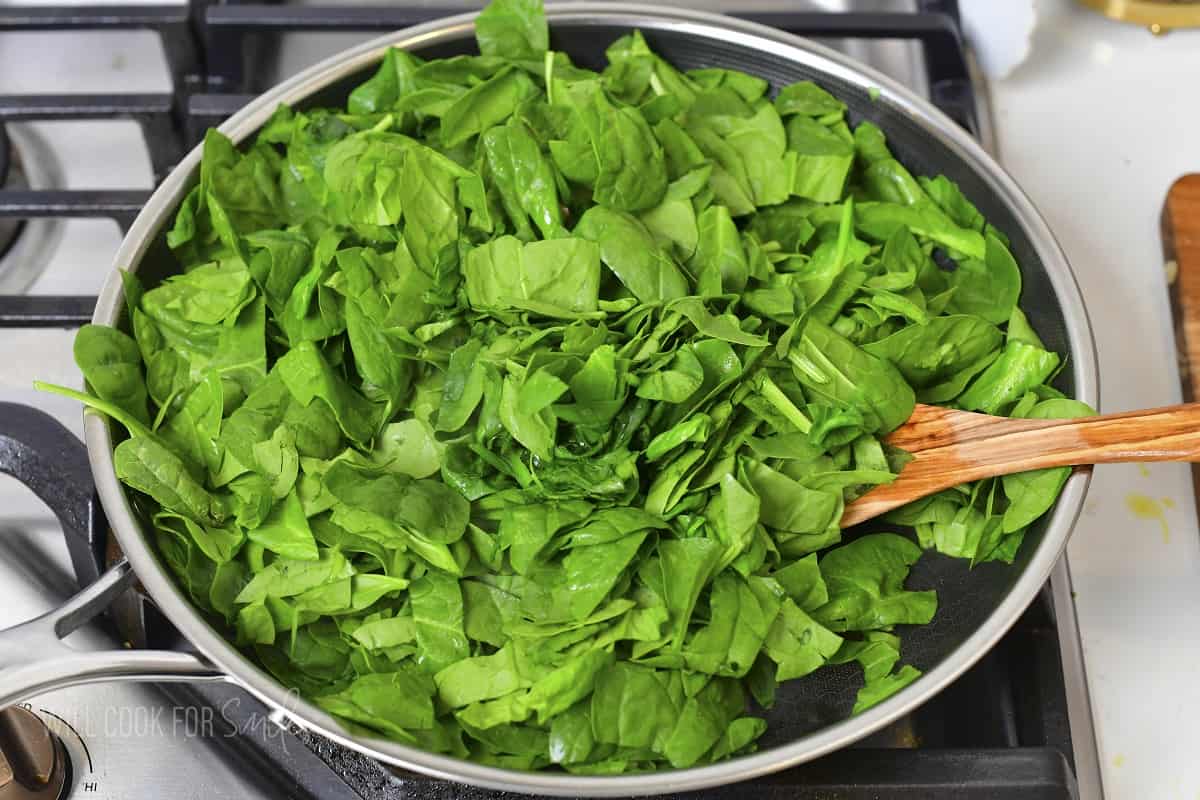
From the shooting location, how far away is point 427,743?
708 millimetres

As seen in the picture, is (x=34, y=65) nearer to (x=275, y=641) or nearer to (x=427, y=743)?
(x=275, y=641)

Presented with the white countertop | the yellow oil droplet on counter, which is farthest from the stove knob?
the yellow oil droplet on counter

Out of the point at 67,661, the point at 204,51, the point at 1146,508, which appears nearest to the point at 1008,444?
the point at 1146,508

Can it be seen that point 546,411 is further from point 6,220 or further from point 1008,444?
point 6,220

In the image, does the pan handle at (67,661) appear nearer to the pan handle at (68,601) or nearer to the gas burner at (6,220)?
the pan handle at (68,601)

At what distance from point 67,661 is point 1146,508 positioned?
0.86 meters

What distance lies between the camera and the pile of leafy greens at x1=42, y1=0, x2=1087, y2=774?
0.74 m

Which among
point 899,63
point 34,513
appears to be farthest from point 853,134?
point 34,513

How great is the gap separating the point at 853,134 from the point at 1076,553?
420 millimetres

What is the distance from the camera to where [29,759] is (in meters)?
0.72

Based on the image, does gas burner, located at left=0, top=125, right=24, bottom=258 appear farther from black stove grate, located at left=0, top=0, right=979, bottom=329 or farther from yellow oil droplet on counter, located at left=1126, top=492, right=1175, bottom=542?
yellow oil droplet on counter, located at left=1126, top=492, right=1175, bottom=542

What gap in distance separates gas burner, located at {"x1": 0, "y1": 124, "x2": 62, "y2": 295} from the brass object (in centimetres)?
113

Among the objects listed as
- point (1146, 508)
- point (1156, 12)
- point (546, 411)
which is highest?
point (1156, 12)

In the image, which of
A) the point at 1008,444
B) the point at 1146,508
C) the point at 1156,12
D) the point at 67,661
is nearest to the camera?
the point at 67,661
